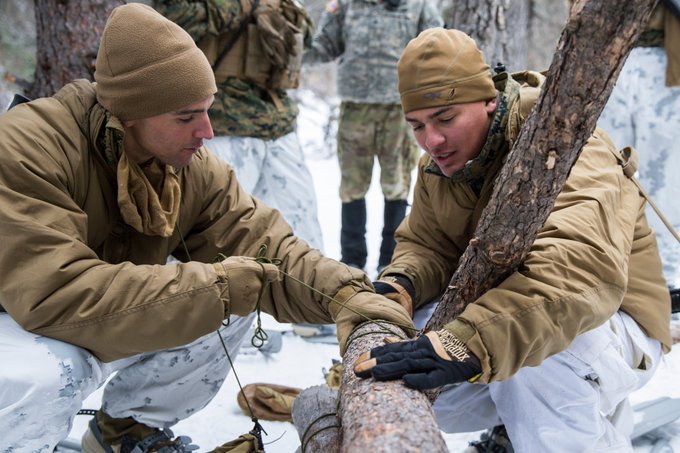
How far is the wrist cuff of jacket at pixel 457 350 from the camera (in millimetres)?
1815

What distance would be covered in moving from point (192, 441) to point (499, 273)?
1.57 m

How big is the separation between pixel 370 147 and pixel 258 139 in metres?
1.39

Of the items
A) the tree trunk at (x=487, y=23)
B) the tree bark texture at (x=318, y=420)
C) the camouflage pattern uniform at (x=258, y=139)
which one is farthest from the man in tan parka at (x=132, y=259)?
the tree trunk at (x=487, y=23)

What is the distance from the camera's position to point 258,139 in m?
4.04

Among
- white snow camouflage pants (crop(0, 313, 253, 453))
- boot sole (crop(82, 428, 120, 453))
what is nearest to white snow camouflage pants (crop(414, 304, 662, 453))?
white snow camouflage pants (crop(0, 313, 253, 453))

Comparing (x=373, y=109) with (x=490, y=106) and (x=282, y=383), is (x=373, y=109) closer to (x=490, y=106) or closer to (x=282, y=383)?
(x=282, y=383)

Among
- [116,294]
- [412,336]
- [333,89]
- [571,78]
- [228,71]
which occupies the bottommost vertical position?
[333,89]

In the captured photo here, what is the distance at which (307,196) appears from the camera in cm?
417

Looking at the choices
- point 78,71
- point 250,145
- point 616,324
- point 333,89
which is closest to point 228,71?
point 250,145

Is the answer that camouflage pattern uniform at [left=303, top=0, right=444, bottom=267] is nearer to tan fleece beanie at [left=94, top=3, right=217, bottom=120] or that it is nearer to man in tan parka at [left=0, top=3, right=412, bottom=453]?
man in tan parka at [left=0, top=3, right=412, bottom=453]

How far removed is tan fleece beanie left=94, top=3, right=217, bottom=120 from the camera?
7.24 feet

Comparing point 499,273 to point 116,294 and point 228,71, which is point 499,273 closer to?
point 116,294

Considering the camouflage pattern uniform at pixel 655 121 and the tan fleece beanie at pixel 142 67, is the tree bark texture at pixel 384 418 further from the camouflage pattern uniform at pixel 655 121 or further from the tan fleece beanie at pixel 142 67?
the camouflage pattern uniform at pixel 655 121

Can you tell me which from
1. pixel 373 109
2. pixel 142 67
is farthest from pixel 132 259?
pixel 373 109
